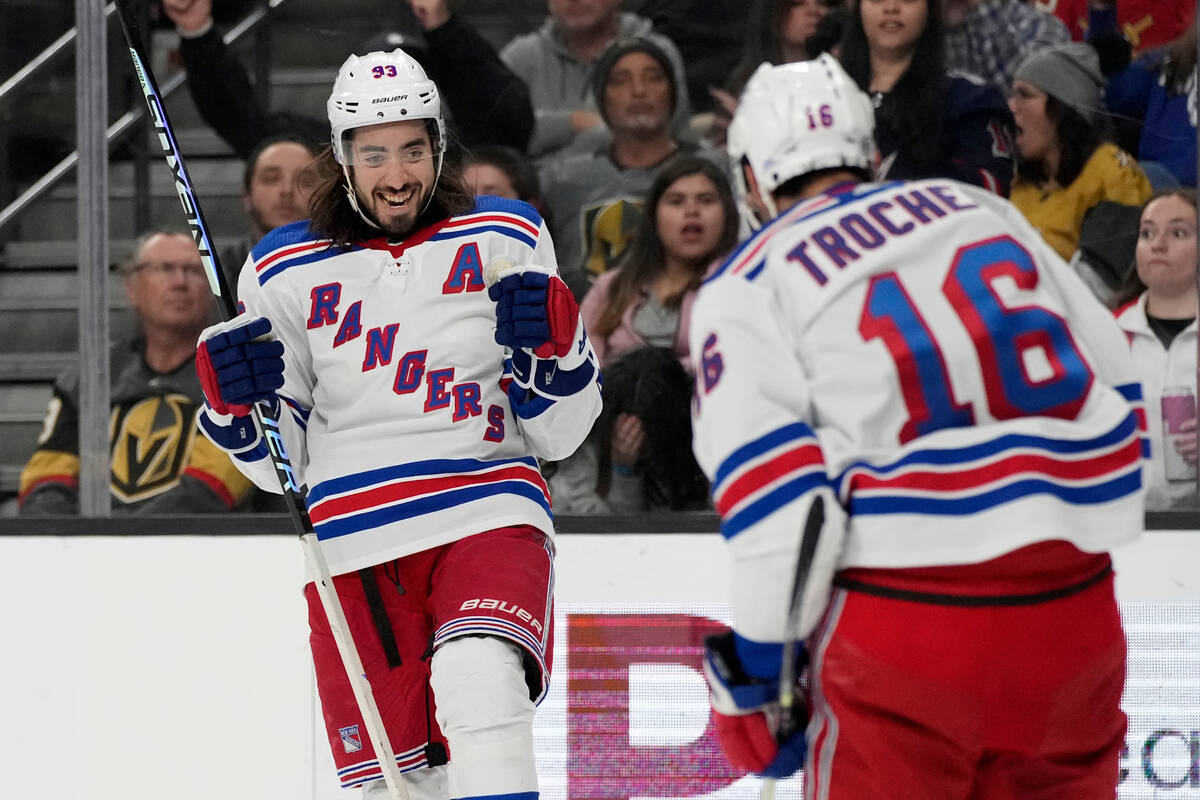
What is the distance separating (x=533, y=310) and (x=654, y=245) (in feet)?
3.77

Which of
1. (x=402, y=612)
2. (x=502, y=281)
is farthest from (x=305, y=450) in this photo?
(x=502, y=281)

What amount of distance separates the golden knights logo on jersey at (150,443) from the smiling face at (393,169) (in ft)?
3.75

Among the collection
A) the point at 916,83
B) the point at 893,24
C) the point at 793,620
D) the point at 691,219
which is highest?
the point at 893,24

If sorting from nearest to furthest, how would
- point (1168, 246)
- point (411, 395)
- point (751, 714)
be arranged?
1. point (751, 714)
2. point (411, 395)
3. point (1168, 246)

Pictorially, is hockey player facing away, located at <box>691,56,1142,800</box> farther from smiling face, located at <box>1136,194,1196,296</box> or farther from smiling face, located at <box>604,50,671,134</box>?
smiling face, located at <box>604,50,671,134</box>

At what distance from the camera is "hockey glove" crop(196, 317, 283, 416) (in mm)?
2018

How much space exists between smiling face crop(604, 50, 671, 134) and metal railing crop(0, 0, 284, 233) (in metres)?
0.74

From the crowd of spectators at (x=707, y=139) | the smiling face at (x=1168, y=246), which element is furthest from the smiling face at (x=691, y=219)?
the smiling face at (x=1168, y=246)

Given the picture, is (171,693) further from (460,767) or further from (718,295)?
(718,295)

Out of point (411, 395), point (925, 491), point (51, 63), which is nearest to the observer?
point (925, 491)

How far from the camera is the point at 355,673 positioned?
206cm

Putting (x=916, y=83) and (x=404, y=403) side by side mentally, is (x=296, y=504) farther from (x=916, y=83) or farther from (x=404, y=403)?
(x=916, y=83)

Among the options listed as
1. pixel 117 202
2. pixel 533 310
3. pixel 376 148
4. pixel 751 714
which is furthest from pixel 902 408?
pixel 117 202

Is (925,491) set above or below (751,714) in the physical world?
above
